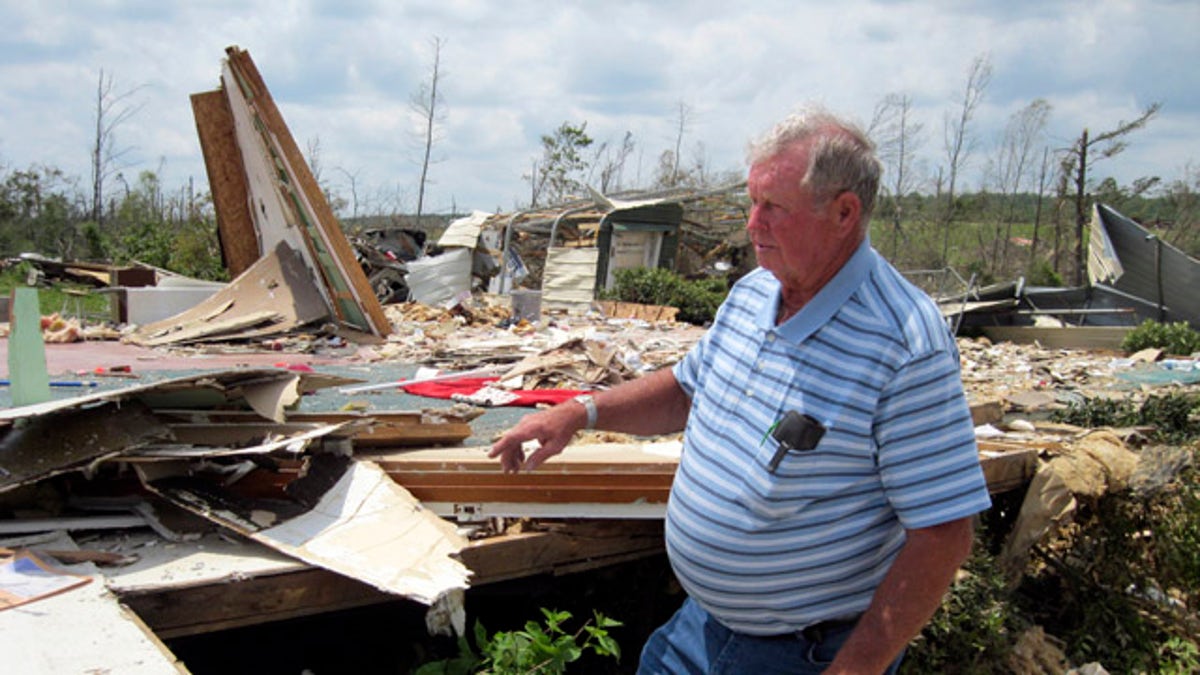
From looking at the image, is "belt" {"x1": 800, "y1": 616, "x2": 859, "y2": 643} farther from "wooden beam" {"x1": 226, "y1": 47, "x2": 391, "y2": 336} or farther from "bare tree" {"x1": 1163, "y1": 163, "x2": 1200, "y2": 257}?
"bare tree" {"x1": 1163, "y1": 163, "x2": 1200, "y2": 257}

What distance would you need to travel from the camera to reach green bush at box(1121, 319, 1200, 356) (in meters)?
12.3

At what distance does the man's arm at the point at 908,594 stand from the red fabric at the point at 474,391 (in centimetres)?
413

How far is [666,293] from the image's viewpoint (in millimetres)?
16219

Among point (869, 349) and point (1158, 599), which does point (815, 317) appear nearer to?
point (869, 349)

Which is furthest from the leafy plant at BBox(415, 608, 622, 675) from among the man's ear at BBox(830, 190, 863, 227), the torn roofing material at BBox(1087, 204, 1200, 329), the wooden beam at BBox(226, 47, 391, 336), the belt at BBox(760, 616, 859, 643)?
the torn roofing material at BBox(1087, 204, 1200, 329)

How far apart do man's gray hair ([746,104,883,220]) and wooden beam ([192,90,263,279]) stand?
10.1 metres

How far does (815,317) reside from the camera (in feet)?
5.79

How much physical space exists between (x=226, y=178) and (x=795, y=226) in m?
10.5

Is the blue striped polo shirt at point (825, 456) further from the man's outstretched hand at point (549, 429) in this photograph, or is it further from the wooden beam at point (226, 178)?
the wooden beam at point (226, 178)

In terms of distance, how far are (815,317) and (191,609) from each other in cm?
199

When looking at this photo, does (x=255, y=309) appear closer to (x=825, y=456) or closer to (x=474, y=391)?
(x=474, y=391)

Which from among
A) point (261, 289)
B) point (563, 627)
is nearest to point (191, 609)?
point (563, 627)

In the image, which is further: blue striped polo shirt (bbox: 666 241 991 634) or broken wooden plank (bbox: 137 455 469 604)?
broken wooden plank (bbox: 137 455 469 604)

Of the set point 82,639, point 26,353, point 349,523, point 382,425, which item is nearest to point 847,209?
point 349,523
